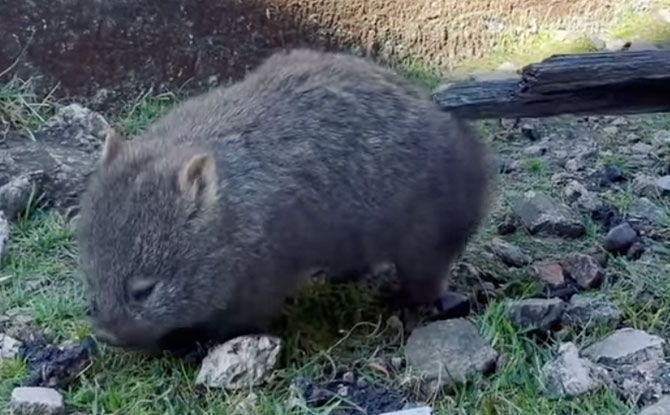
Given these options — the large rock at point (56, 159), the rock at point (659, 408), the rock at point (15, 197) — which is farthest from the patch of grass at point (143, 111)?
the rock at point (659, 408)

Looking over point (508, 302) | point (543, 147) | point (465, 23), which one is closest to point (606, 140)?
point (543, 147)

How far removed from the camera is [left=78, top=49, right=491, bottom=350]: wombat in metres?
3.55

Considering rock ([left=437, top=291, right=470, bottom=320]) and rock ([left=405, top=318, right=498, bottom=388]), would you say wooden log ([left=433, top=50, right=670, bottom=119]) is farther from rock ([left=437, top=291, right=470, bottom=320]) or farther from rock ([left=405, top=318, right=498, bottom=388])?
rock ([left=405, top=318, right=498, bottom=388])

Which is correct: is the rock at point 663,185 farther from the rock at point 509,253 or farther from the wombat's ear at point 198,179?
the wombat's ear at point 198,179

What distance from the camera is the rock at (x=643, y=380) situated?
3482 millimetres

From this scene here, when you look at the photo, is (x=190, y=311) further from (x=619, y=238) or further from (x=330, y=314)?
(x=619, y=238)

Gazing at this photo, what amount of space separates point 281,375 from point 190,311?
31 cm

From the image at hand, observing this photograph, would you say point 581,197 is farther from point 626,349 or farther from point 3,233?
point 3,233

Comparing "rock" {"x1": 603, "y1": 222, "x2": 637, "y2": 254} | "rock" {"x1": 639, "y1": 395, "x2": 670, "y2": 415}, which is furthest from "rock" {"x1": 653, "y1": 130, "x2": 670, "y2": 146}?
"rock" {"x1": 639, "y1": 395, "x2": 670, "y2": 415}

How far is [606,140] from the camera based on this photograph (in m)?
5.54

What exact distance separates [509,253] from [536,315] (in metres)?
0.56

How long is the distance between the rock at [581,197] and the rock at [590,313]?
78cm

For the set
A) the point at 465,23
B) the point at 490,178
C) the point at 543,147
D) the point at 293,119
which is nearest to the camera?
the point at 293,119

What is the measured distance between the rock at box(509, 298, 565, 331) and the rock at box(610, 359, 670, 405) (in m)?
0.28
